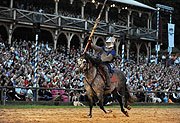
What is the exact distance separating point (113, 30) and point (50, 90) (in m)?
19.5

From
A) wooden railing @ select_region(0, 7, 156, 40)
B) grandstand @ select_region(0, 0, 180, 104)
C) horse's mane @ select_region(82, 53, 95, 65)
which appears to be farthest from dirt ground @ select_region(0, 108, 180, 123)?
wooden railing @ select_region(0, 7, 156, 40)

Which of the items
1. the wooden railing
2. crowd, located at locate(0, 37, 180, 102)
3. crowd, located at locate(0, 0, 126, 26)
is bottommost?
crowd, located at locate(0, 37, 180, 102)

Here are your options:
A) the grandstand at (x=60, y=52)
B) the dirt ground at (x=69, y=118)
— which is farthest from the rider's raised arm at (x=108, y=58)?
the grandstand at (x=60, y=52)

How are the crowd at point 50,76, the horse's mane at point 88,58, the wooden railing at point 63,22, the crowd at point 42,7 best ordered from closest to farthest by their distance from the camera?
the horse's mane at point 88,58, the crowd at point 50,76, the wooden railing at point 63,22, the crowd at point 42,7

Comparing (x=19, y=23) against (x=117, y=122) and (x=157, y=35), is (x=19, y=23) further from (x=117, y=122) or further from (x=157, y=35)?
(x=117, y=122)

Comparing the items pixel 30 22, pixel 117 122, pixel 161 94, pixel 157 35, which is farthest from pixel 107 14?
pixel 117 122

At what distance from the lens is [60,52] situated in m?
31.3

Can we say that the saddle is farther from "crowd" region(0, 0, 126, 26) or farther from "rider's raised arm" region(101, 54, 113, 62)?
"crowd" region(0, 0, 126, 26)

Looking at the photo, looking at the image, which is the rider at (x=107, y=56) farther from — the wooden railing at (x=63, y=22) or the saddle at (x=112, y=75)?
the wooden railing at (x=63, y=22)

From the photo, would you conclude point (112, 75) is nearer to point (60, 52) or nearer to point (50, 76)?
point (50, 76)

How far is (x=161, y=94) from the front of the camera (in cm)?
A: 2597

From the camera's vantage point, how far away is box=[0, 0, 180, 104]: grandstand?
2020 cm

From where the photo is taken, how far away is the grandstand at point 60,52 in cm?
2020

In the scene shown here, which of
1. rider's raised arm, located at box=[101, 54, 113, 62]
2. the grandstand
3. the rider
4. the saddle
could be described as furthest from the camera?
the grandstand
